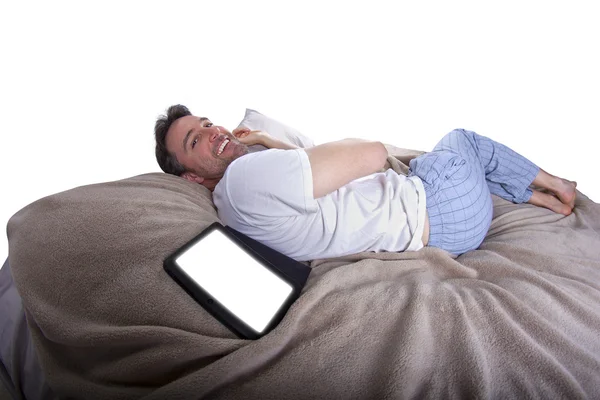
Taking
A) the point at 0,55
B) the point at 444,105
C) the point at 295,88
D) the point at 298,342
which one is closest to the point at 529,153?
the point at 444,105

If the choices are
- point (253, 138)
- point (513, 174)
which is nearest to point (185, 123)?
point (253, 138)

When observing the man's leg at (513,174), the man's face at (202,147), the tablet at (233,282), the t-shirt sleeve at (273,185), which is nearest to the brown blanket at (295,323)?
the tablet at (233,282)

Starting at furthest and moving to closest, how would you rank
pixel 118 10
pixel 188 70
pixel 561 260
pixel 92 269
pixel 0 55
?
pixel 188 70 → pixel 118 10 → pixel 0 55 → pixel 561 260 → pixel 92 269

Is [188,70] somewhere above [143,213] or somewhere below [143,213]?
above

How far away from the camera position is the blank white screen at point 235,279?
76 cm

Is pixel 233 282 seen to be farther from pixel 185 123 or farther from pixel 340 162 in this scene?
pixel 185 123

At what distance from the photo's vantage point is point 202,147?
1253 millimetres

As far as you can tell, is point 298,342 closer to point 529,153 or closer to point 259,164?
point 259,164

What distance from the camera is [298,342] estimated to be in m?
0.71

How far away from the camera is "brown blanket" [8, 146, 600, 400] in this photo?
67 centimetres

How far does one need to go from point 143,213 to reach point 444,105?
1490mm

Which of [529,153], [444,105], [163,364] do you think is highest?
[444,105]

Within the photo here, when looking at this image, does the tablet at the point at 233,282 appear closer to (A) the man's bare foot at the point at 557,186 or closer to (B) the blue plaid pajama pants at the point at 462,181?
→ (B) the blue plaid pajama pants at the point at 462,181

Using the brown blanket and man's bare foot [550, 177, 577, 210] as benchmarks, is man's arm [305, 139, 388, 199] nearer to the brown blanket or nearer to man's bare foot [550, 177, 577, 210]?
the brown blanket
